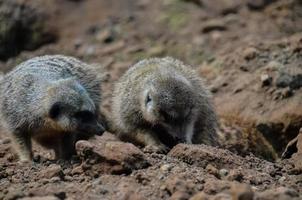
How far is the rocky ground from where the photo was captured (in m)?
5.49

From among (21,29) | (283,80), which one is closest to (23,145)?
(283,80)

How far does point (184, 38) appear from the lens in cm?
1152

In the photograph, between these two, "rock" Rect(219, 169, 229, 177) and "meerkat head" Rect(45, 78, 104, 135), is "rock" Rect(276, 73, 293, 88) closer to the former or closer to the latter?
"meerkat head" Rect(45, 78, 104, 135)

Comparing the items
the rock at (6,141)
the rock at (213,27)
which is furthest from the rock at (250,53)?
the rock at (6,141)

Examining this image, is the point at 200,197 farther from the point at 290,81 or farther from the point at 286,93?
the point at 290,81

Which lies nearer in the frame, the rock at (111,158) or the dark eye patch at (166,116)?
the rock at (111,158)

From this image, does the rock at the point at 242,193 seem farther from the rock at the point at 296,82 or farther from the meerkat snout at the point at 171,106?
the rock at the point at 296,82

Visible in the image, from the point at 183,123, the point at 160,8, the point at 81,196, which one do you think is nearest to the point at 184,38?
the point at 160,8

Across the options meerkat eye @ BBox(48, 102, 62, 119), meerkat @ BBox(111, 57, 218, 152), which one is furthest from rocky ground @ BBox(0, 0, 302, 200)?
meerkat eye @ BBox(48, 102, 62, 119)

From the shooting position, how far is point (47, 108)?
22.7ft

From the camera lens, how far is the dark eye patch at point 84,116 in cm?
688

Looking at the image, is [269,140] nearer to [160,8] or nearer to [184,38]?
[184,38]

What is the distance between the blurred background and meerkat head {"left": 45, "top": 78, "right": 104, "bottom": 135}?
85.1 inches

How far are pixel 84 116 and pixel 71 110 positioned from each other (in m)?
0.15
